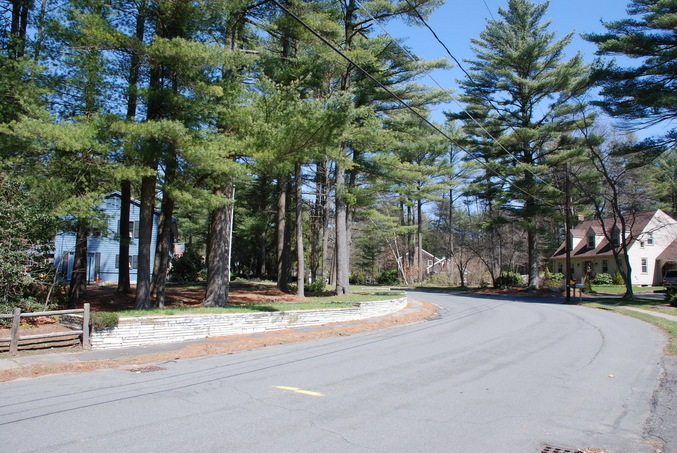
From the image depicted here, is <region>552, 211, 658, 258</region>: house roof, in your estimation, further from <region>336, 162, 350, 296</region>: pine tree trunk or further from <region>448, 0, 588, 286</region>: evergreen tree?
<region>336, 162, 350, 296</region>: pine tree trunk

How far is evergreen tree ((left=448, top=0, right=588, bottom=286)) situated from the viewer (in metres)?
32.8

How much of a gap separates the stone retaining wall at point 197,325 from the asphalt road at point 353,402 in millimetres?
2254

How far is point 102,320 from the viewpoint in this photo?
35.8 ft

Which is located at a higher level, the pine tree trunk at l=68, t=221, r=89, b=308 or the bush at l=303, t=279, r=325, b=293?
the pine tree trunk at l=68, t=221, r=89, b=308

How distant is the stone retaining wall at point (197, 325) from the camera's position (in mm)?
11172

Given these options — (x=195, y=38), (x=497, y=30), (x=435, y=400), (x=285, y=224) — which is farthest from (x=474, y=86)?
(x=435, y=400)

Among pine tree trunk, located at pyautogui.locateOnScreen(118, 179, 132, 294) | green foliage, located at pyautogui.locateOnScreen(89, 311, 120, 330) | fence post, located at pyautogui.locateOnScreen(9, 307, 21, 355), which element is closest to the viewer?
fence post, located at pyautogui.locateOnScreen(9, 307, 21, 355)

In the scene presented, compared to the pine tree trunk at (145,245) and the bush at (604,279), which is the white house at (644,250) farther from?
the pine tree trunk at (145,245)

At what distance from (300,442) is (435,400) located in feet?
8.22

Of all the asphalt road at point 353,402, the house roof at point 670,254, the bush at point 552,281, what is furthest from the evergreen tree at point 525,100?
the asphalt road at point 353,402

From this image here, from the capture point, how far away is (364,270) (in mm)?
69625

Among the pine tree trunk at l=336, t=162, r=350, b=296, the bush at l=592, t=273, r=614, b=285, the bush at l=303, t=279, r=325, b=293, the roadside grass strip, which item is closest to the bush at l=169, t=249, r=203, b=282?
the bush at l=303, t=279, r=325, b=293

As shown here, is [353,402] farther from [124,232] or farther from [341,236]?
[341,236]

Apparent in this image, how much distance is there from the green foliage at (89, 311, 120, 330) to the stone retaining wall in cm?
12
